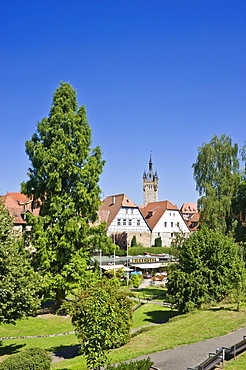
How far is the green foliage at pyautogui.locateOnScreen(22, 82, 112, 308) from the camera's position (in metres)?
24.8

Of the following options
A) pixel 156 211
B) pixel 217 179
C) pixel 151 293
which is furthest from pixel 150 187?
pixel 151 293

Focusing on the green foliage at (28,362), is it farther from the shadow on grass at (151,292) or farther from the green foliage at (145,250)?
the green foliage at (145,250)

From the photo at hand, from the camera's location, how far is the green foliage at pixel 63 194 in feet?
81.2

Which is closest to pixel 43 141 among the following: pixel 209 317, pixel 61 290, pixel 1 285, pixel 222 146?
pixel 61 290

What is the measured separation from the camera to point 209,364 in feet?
36.9

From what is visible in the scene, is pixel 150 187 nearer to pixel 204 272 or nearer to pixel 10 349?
pixel 204 272

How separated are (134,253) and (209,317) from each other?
37650 millimetres

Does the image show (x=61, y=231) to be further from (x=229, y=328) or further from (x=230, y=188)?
(x=230, y=188)

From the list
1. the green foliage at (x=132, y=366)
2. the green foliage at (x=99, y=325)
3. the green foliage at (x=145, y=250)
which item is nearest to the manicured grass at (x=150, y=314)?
the green foliage at (x=99, y=325)

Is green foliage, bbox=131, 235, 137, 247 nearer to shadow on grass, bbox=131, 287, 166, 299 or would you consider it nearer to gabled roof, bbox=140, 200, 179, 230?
gabled roof, bbox=140, 200, 179, 230

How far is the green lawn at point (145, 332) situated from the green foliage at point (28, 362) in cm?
167

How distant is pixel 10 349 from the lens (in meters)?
18.1

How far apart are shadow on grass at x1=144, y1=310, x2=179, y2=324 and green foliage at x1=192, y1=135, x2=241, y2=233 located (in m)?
12.7

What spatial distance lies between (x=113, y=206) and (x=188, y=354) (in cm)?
5111
